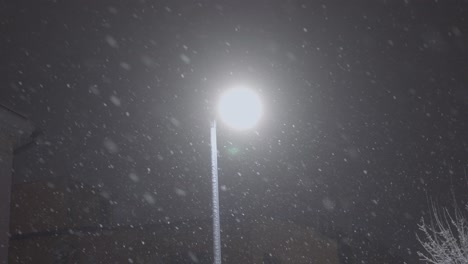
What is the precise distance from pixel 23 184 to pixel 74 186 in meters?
2.77

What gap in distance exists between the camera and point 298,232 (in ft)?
90.6

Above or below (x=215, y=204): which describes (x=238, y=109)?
above

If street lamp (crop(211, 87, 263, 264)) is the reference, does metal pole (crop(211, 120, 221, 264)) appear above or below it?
below

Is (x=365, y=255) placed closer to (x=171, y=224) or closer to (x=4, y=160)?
(x=171, y=224)

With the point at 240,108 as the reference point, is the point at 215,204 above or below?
below

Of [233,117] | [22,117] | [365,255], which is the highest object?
[365,255]

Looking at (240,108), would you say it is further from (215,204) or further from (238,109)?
(215,204)

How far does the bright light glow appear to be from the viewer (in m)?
8.22

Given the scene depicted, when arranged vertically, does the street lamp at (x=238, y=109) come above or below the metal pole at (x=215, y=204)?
above

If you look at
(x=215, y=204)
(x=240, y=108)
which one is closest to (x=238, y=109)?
(x=240, y=108)

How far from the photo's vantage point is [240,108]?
8352 mm

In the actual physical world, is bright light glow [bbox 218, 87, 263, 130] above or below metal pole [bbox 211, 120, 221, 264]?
above

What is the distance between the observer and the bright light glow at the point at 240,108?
8.22 m

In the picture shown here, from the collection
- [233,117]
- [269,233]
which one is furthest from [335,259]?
[233,117]
